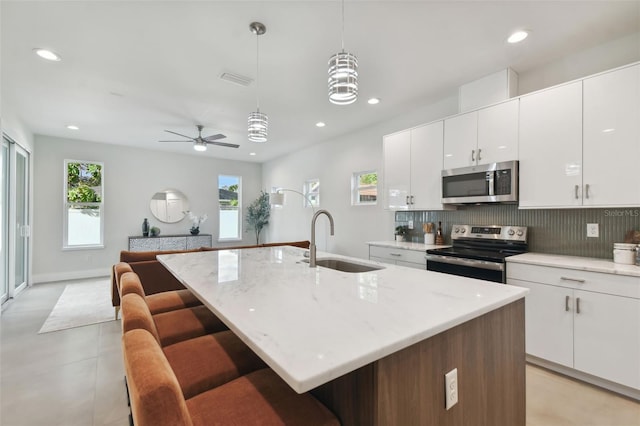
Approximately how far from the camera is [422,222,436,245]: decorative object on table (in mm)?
3759

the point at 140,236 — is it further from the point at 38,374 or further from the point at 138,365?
the point at 138,365

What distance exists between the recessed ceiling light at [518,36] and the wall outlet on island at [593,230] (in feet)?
5.67

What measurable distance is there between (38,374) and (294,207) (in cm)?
505

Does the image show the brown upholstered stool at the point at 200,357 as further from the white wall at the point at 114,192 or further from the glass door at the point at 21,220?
the white wall at the point at 114,192

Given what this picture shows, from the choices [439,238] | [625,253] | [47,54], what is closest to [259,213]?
[439,238]

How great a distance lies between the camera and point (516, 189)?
275cm

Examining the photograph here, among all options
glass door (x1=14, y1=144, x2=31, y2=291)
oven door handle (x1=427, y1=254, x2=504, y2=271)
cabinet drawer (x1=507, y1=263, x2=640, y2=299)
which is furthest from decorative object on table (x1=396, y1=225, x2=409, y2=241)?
glass door (x1=14, y1=144, x2=31, y2=291)

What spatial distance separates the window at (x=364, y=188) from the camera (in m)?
4.84

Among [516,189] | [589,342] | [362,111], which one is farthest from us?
[362,111]

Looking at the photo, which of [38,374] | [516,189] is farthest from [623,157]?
[38,374]

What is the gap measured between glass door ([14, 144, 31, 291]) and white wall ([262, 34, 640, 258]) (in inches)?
186

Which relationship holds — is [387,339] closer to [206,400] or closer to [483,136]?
[206,400]

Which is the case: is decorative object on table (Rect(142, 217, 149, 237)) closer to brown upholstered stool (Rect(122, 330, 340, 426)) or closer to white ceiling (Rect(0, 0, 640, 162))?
white ceiling (Rect(0, 0, 640, 162))

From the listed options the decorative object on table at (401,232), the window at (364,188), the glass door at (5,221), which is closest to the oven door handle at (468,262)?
the decorative object on table at (401,232)
